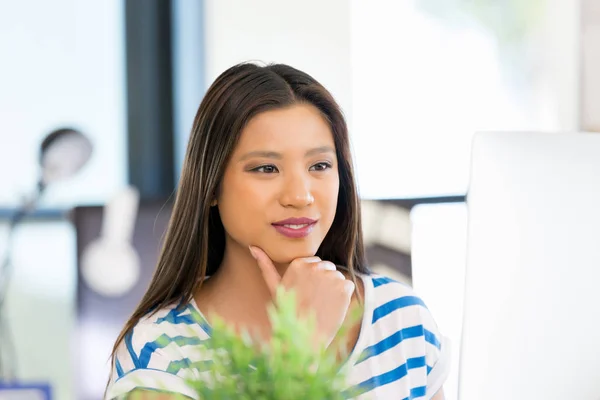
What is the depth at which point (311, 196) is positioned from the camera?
1.16 meters

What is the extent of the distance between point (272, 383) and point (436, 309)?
0.90 meters

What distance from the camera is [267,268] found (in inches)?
46.3

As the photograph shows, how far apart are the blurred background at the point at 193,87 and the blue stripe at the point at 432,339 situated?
68.1 inches

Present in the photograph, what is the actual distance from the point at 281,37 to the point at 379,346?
1897 millimetres

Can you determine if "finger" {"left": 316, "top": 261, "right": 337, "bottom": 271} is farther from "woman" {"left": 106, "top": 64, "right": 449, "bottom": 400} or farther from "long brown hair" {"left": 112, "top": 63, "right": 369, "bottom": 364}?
"long brown hair" {"left": 112, "top": 63, "right": 369, "bottom": 364}

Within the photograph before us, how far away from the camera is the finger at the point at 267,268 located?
1.17 meters

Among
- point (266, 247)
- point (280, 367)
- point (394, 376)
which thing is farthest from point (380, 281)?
point (280, 367)

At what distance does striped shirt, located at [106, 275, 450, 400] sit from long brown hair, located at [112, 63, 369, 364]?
3 cm

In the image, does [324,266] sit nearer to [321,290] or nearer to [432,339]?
[321,290]

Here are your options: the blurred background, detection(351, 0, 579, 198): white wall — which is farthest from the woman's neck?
detection(351, 0, 579, 198): white wall

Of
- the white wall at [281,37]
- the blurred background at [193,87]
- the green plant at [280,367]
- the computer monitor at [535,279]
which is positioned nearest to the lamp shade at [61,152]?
the blurred background at [193,87]

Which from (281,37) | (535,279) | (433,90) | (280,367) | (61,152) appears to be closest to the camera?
(280,367)

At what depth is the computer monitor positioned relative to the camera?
0.98 metres

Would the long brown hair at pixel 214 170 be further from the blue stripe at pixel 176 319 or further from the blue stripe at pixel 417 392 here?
the blue stripe at pixel 417 392
